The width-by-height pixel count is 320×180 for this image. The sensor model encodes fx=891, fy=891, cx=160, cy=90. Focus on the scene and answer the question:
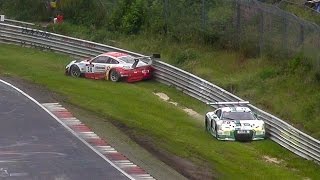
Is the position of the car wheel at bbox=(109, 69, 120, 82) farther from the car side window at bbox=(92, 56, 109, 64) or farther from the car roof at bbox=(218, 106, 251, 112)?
the car roof at bbox=(218, 106, 251, 112)

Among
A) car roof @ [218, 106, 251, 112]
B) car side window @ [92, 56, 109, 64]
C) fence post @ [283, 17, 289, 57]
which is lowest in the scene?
car side window @ [92, 56, 109, 64]

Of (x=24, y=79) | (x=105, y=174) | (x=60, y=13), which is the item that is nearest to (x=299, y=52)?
(x=24, y=79)

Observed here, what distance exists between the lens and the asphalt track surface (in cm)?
2489

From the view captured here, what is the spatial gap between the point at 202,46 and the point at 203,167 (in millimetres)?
19060

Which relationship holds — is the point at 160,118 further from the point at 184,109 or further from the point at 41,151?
the point at 41,151

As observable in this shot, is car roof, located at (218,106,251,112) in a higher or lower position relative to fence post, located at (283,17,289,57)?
lower

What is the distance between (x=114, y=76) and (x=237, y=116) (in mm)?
10904

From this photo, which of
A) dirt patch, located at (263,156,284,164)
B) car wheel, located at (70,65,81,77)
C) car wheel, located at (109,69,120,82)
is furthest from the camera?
car wheel, located at (70,65,81,77)

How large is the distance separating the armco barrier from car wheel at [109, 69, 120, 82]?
1.81 metres

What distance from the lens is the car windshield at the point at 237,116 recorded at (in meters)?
31.6

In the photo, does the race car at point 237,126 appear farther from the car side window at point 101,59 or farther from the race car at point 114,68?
the car side window at point 101,59

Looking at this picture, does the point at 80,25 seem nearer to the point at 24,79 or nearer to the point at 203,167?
the point at 24,79

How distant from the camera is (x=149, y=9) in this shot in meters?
50.0

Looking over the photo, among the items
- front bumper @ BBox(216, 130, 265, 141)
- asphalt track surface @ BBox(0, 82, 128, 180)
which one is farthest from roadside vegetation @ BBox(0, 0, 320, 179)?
asphalt track surface @ BBox(0, 82, 128, 180)
